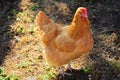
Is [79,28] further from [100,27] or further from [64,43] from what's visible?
[100,27]

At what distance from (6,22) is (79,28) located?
2564 mm

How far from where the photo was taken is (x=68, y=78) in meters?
5.33

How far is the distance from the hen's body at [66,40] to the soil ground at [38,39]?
426mm

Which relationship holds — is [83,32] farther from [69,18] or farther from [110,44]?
[69,18]

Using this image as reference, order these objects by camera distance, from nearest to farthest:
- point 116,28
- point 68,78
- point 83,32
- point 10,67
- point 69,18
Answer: point 83,32 → point 68,78 → point 10,67 → point 116,28 → point 69,18

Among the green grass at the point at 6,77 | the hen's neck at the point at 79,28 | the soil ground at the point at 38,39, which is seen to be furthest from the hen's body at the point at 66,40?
the green grass at the point at 6,77

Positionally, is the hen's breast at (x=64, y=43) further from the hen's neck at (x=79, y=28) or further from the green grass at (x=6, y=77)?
the green grass at (x=6, y=77)

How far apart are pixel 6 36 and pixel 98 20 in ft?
6.43

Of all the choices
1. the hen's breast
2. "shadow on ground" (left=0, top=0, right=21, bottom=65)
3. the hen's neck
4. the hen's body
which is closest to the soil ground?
"shadow on ground" (left=0, top=0, right=21, bottom=65)

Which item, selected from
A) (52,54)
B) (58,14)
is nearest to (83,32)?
(52,54)

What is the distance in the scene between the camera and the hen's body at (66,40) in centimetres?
493

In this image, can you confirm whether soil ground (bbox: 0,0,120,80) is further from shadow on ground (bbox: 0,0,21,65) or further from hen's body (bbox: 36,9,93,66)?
hen's body (bbox: 36,9,93,66)

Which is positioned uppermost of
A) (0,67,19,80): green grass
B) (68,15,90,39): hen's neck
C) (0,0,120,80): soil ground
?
(68,15,90,39): hen's neck

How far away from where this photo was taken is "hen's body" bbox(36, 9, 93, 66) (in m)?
Answer: 4.93
